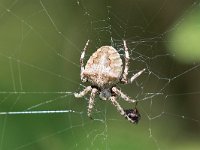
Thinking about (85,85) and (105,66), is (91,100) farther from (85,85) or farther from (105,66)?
(105,66)

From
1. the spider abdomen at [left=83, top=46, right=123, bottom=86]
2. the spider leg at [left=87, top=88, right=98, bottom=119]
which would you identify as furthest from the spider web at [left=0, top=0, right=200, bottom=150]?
the spider abdomen at [left=83, top=46, right=123, bottom=86]

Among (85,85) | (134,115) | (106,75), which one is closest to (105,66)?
(106,75)

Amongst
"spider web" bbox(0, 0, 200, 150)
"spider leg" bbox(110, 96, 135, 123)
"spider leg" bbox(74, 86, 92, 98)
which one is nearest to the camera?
"spider web" bbox(0, 0, 200, 150)

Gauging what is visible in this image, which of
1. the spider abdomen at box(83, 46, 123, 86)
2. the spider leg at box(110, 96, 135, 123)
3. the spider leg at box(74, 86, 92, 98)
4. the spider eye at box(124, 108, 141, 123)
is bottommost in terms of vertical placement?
the spider eye at box(124, 108, 141, 123)

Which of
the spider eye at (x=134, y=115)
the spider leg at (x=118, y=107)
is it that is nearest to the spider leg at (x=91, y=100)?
the spider leg at (x=118, y=107)

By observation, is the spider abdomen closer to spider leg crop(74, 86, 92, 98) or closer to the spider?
the spider

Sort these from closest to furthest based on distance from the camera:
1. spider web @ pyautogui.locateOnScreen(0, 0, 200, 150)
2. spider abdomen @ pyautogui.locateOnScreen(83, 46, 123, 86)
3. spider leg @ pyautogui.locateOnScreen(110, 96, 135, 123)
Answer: spider abdomen @ pyautogui.locateOnScreen(83, 46, 123, 86) < spider web @ pyautogui.locateOnScreen(0, 0, 200, 150) < spider leg @ pyautogui.locateOnScreen(110, 96, 135, 123)

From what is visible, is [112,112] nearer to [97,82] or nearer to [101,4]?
[97,82]
